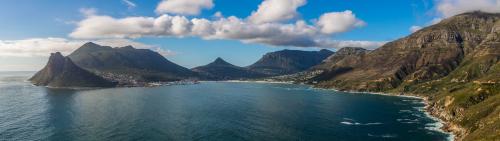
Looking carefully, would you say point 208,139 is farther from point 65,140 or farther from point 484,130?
point 484,130

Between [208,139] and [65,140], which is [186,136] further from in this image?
[65,140]

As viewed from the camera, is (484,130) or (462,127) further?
(462,127)

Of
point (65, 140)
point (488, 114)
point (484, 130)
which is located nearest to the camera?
point (484, 130)

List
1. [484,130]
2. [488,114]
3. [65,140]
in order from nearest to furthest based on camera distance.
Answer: [484,130], [65,140], [488,114]

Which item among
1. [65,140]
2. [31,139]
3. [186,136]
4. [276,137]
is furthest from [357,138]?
[31,139]

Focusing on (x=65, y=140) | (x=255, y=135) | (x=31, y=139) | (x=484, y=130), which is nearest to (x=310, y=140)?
(x=255, y=135)

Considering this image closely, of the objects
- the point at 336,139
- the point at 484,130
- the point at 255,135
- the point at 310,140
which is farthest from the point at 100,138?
the point at 484,130

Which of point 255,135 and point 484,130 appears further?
point 255,135
